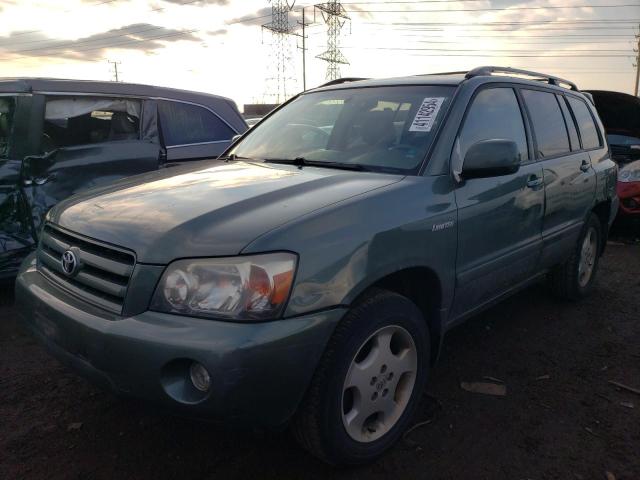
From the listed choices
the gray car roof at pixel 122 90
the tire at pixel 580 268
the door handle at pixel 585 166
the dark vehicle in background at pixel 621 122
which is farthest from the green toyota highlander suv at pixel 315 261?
the dark vehicle in background at pixel 621 122

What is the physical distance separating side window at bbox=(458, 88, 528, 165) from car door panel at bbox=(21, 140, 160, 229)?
10.0 ft

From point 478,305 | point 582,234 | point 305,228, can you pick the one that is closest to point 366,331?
point 305,228

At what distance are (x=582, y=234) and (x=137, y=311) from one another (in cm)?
361

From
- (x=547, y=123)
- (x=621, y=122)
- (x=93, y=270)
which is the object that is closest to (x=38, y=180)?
(x=93, y=270)

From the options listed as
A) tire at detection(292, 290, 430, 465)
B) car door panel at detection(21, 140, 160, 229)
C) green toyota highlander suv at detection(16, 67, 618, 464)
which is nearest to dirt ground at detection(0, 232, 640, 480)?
tire at detection(292, 290, 430, 465)

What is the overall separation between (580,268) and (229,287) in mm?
3528

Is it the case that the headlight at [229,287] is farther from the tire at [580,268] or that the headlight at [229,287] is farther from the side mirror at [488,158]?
the tire at [580,268]

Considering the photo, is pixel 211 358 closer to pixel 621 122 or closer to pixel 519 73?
pixel 519 73

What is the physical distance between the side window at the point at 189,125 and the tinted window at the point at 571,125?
10.5 ft

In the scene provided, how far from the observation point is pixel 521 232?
328 centimetres

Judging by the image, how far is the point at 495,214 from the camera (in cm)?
298

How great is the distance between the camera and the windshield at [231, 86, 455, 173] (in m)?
2.86

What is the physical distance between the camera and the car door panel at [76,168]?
4207 mm

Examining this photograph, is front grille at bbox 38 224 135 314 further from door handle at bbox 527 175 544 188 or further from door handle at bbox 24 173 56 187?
door handle at bbox 527 175 544 188
